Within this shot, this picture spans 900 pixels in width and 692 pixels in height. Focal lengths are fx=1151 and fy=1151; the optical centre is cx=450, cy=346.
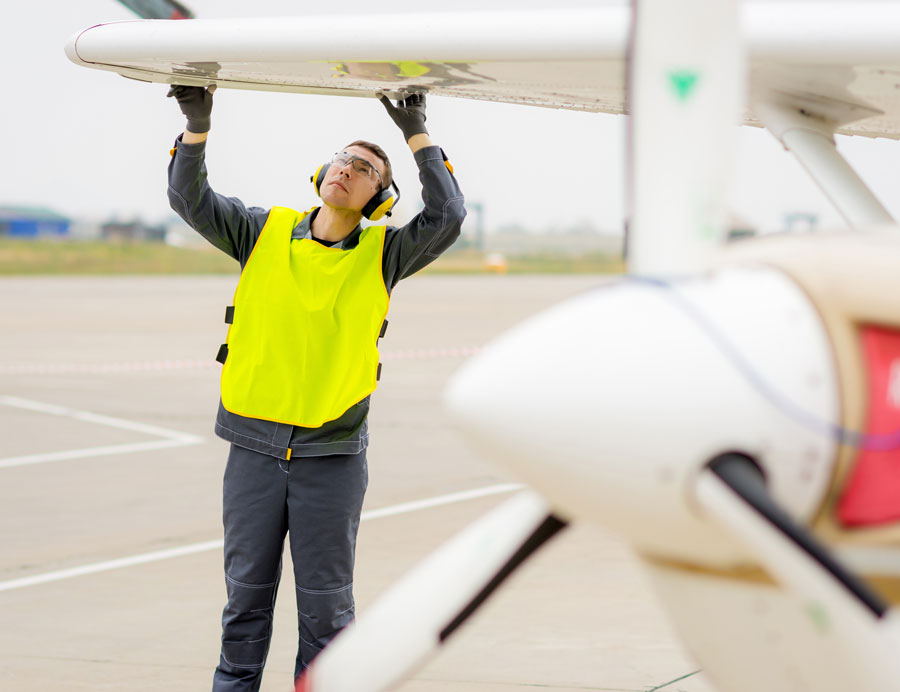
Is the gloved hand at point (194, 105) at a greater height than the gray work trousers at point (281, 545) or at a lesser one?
greater

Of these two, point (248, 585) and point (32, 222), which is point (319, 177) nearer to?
point (248, 585)

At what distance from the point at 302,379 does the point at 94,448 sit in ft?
19.7

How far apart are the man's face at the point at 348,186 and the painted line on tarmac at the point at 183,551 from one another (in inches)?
113

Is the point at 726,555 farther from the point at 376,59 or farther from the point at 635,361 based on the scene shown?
the point at 376,59

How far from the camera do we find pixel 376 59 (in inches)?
136

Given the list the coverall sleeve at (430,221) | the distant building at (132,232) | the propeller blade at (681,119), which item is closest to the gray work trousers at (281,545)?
the coverall sleeve at (430,221)

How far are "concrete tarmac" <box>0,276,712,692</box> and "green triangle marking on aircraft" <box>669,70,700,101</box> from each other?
955mm

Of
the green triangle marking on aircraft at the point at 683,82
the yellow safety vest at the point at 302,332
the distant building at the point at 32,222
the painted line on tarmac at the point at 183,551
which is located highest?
the green triangle marking on aircraft at the point at 683,82

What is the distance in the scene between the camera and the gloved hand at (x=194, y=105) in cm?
381

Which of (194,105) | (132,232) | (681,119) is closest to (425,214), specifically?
(194,105)

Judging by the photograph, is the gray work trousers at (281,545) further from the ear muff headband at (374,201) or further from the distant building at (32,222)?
the distant building at (32,222)

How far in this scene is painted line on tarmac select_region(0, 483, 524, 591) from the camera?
5.61 m

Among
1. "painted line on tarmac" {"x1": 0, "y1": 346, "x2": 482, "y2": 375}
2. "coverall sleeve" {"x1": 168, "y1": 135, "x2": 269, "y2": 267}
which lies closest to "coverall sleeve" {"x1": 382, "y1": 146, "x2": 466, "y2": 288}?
"coverall sleeve" {"x1": 168, "y1": 135, "x2": 269, "y2": 267}

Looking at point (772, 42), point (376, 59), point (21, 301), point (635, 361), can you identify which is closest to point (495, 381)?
point (635, 361)
